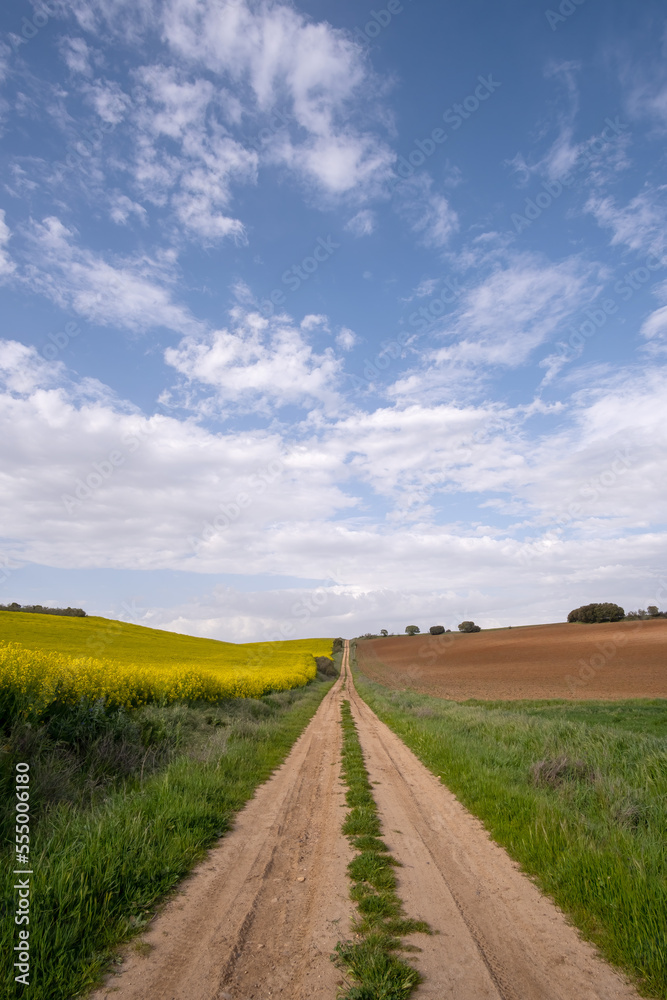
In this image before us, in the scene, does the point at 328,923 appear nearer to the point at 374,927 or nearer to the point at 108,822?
the point at 374,927

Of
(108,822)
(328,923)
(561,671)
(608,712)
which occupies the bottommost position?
(561,671)

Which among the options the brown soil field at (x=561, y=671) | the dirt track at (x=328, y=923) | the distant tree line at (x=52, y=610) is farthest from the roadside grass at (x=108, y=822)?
the distant tree line at (x=52, y=610)

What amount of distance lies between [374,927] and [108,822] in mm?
3369

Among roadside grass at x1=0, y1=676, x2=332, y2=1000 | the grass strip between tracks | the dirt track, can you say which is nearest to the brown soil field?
roadside grass at x1=0, y1=676, x2=332, y2=1000

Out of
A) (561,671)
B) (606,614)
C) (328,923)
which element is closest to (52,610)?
(561,671)

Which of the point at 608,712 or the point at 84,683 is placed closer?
the point at 84,683

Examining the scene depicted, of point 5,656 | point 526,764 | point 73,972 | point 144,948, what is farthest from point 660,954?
point 5,656

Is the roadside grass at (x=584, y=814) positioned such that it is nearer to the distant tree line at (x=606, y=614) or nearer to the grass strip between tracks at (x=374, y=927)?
the grass strip between tracks at (x=374, y=927)

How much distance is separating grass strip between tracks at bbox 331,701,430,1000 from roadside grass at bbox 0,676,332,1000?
1.85 m

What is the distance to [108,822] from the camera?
18.6 ft

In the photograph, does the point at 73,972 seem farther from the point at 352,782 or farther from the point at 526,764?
the point at 526,764

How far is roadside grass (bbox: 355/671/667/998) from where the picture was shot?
13.3ft

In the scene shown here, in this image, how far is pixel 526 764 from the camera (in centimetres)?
902

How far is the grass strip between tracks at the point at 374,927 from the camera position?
3412mm
